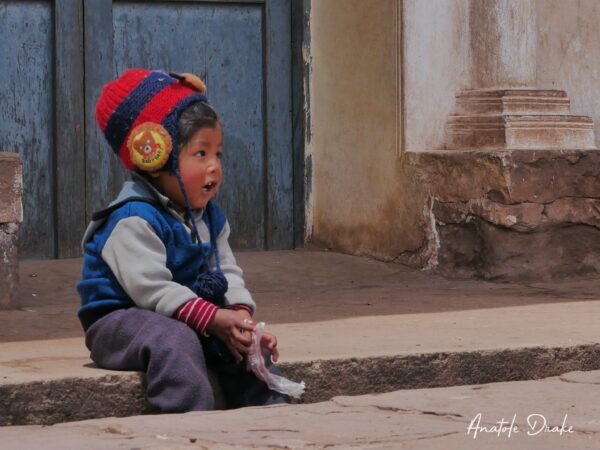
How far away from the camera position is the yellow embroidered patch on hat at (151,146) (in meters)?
3.80

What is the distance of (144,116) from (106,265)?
0.43m

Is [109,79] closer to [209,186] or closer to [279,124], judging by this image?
[279,124]

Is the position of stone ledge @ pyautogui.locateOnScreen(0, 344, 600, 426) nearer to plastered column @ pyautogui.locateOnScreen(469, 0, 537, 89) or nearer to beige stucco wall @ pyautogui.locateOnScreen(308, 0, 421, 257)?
beige stucco wall @ pyautogui.locateOnScreen(308, 0, 421, 257)

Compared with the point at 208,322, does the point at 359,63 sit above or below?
above

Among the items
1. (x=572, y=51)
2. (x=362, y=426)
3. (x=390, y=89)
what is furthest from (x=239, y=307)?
(x=572, y=51)

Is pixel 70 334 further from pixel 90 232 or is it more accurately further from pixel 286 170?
pixel 286 170

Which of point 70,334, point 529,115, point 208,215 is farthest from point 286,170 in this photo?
point 208,215

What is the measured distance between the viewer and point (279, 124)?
23.2ft

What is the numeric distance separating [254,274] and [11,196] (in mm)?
1515

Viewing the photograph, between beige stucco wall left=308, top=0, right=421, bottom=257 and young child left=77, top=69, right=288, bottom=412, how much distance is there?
287cm

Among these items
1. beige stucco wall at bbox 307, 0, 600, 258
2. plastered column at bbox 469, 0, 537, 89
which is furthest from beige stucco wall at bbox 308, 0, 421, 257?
plastered column at bbox 469, 0, 537, 89

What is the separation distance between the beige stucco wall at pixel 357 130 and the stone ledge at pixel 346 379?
247 cm

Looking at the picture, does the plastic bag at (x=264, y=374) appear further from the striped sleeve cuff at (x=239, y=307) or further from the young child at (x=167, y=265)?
the striped sleeve cuff at (x=239, y=307)

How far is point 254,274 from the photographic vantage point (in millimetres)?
6402
